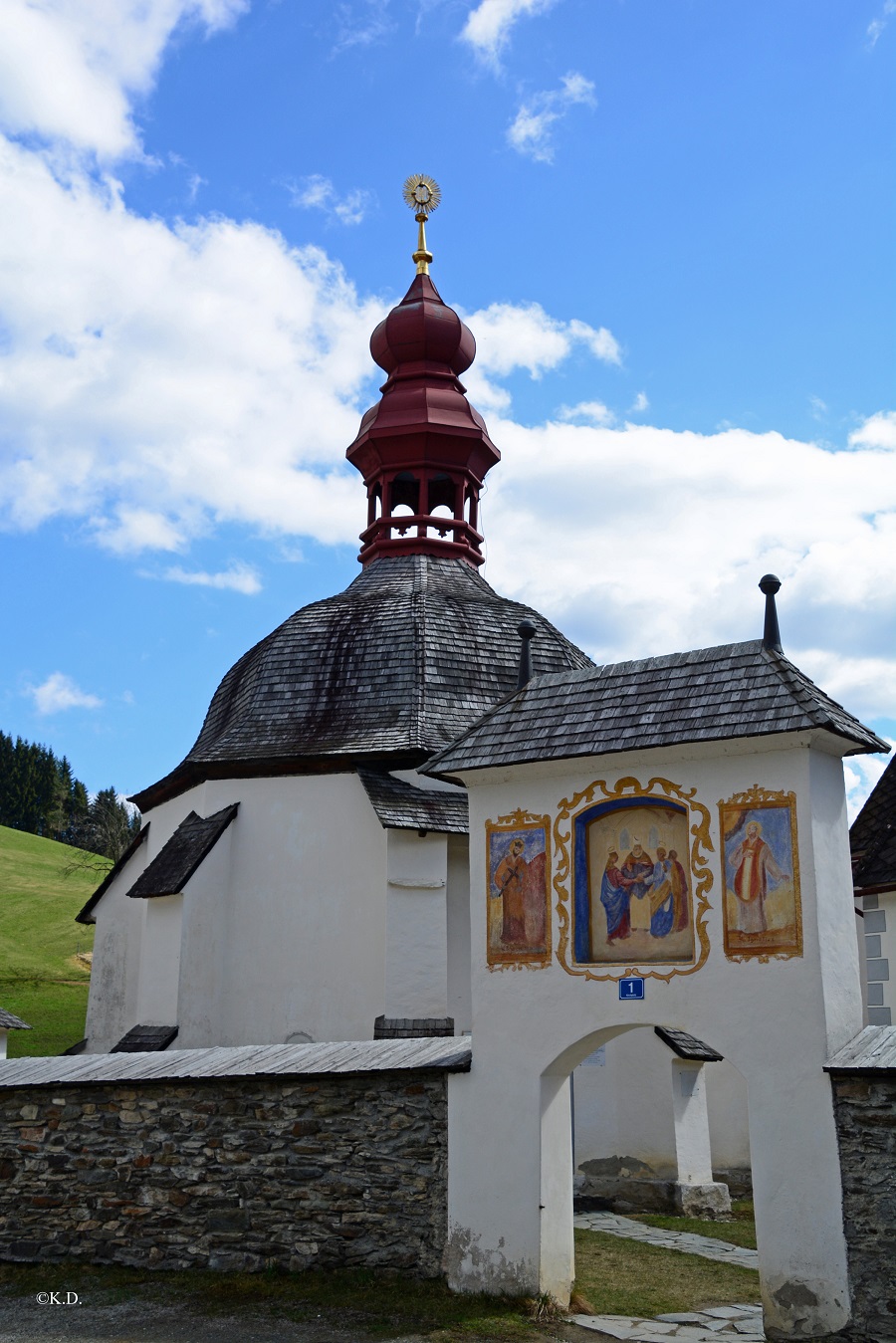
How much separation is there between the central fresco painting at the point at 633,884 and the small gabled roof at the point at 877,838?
6.21 metres

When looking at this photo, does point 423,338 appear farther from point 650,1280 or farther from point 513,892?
point 650,1280

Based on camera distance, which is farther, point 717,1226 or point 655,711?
point 717,1226

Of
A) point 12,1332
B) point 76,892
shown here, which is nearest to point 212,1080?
point 12,1332

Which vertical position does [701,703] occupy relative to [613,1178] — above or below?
above

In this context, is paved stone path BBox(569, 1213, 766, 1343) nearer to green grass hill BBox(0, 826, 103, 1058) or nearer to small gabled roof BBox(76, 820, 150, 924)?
small gabled roof BBox(76, 820, 150, 924)

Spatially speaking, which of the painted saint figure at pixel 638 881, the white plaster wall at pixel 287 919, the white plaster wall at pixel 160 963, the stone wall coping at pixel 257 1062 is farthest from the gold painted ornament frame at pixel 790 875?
the white plaster wall at pixel 160 963

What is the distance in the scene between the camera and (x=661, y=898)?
30.5 ft

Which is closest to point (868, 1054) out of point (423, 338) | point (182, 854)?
point (182, 854)

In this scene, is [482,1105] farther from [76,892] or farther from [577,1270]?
[76,892]

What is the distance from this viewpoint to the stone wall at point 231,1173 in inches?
372

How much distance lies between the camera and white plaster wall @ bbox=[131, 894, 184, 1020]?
49.4ft

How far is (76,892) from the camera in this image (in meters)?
53.6

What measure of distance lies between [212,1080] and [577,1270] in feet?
11.7

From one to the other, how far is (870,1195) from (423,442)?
16537 mm
